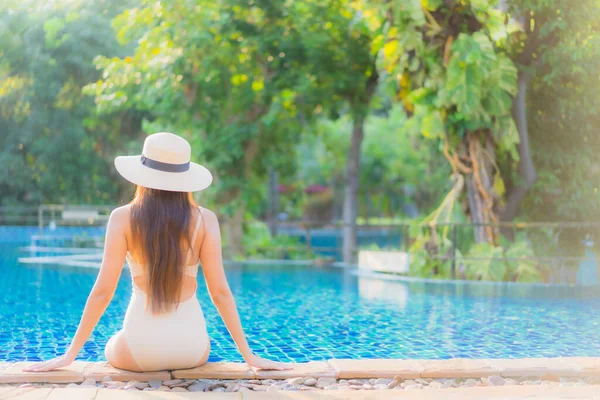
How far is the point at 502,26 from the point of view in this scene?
1237cm

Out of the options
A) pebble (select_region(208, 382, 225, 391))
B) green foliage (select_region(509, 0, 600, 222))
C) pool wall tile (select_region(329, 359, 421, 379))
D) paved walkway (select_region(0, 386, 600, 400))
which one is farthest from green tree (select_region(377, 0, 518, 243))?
pebble (select_region(208, 382, 225, 391))

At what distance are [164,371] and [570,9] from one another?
10260 mm

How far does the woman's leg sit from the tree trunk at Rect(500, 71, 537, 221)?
31.3 ft

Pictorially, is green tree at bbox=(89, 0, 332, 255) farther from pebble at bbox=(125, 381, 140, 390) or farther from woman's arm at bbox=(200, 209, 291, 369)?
pebble at bbox=(125, 381, 140, 390)

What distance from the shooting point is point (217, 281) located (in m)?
4.27

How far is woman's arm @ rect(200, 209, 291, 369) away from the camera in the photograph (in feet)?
13.9

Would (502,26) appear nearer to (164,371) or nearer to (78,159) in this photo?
(164,371)

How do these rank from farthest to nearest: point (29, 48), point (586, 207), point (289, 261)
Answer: point (29, 48) < point (289, 261) < point (586, 207)

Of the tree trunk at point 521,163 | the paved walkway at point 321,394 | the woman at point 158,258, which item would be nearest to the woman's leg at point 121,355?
the woman at point 158,258

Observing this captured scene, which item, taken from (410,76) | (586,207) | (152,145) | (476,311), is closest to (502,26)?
(410,76)

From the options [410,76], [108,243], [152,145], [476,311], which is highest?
[410,76]

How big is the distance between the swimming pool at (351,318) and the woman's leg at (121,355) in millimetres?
1706

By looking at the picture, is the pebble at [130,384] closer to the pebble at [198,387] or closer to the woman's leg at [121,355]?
the woman's leg at [121,355]

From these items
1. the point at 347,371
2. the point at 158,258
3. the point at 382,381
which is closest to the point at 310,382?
the point at 347,371
